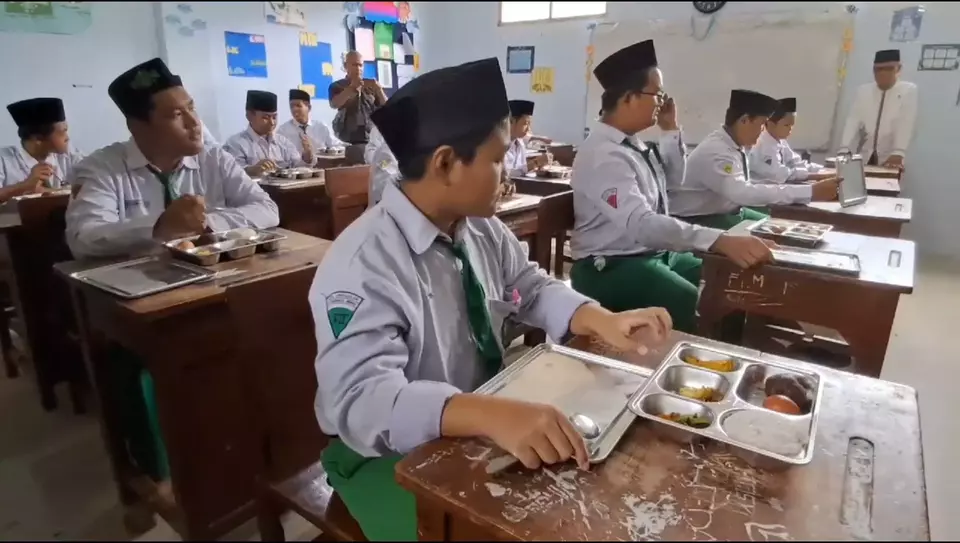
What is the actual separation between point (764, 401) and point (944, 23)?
112 cm

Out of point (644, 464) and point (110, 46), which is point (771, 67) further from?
point (110, 46)

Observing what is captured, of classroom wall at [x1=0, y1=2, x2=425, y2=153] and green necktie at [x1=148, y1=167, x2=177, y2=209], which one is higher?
classroom wall at [x1=0, y1=2, x2=425, y2=153]

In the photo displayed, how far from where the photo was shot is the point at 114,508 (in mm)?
493

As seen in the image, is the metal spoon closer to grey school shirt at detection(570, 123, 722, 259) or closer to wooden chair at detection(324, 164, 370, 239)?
grey school shirt at detection(570, 123, 722, 259)

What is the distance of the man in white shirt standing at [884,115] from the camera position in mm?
1485

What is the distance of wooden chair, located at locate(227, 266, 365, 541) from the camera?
A: 842mm

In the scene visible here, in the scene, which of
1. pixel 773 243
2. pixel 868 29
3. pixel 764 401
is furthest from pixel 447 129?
pixel 868 29

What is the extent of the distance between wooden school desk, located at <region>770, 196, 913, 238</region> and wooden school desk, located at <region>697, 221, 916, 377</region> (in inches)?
11.8

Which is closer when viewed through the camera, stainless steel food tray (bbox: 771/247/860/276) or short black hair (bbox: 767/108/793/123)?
stainless steel food tray (bbox: 771/247/860/276)

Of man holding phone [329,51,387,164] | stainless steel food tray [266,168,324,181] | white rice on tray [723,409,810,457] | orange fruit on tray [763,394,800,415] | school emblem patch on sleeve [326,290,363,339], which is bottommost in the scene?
orange fruit on tray [763,394,800,415]

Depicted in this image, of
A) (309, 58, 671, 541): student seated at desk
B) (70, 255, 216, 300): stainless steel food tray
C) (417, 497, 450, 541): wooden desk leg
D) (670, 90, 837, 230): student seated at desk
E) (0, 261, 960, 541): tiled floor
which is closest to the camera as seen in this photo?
(0, 261, 960, 541): tiled floor

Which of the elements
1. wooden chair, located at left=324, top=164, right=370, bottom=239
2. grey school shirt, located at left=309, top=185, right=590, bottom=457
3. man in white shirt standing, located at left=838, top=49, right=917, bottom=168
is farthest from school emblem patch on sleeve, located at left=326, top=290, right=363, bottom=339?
man in white shirt standing, located at left=838, top=49, right=917, bottom=168

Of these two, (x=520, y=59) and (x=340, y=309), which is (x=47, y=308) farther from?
(x=520, y=59)

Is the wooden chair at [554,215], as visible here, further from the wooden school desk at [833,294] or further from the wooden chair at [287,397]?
the wooden chair at [287,397]
